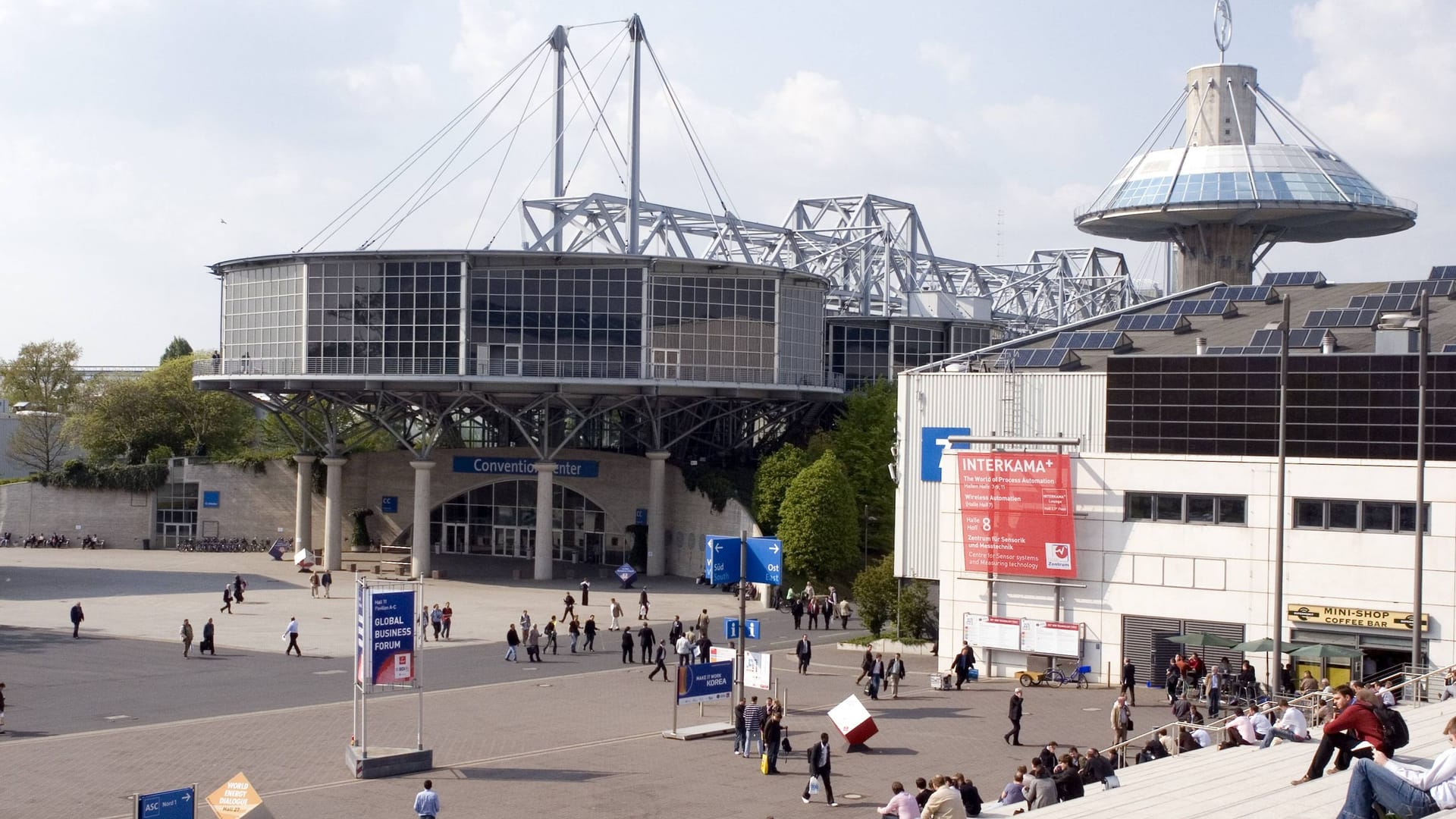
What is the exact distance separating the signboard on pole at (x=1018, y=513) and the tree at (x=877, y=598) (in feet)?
29.5

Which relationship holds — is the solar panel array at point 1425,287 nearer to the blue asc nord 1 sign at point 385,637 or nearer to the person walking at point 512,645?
the person walking at point 512,645

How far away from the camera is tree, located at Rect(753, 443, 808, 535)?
71375 mm

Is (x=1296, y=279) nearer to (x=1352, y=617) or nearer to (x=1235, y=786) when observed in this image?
(x=1352, y=617)

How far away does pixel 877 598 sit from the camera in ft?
176

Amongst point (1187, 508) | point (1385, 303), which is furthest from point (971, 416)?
point (1385, 303)

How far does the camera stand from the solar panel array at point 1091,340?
50.1m

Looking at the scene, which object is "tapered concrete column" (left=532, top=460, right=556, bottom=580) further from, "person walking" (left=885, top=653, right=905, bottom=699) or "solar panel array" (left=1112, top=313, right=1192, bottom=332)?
"person walking" (left=885, top=653, right=905, bottom=699)

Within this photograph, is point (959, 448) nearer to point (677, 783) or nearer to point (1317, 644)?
point (1317, 644)

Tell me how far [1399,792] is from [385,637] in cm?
2018

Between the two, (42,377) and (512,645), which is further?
(42,377)

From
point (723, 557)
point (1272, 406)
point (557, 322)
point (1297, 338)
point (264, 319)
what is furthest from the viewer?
point (264, 319)

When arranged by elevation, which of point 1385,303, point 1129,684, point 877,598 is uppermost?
point 1385,303

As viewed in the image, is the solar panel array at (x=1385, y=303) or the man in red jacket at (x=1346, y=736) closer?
the man in red jacket at (x=1346, y=736)

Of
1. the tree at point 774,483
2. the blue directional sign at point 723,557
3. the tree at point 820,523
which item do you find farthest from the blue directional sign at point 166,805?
the tree at point 774,483
